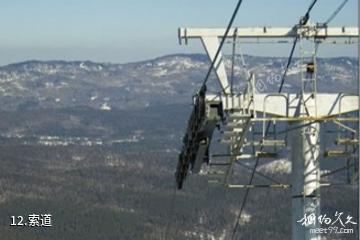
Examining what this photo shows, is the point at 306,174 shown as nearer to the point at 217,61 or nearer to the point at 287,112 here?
the point at 287,112

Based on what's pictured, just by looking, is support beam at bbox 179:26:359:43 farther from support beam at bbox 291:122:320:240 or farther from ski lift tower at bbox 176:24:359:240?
support beam at bbox 291:122:320:240

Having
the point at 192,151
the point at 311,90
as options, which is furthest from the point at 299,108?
the point at 192,151

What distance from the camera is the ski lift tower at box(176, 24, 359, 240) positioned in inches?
590

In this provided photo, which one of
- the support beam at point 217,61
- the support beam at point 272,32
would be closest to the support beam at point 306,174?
the support beam at point 217,61

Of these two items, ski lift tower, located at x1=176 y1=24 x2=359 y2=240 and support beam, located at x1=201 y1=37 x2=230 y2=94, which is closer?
ski lift tower, located at x1=176 y1=24 x2=359 y2=240

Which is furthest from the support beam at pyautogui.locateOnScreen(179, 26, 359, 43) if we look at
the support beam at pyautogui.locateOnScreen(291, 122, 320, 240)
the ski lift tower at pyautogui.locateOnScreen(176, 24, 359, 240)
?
the support beam at pyautogui.locateOnScreen(291, 122, 320, 240)

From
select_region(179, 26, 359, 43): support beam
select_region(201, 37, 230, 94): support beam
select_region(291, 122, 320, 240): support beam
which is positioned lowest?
select_region(291, 122, 320, 240): support beam

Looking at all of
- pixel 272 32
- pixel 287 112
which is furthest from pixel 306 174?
pixel 272 32

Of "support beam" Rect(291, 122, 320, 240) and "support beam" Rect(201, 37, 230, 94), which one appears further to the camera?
"support beam" Rect(201, 37, 230, 94)

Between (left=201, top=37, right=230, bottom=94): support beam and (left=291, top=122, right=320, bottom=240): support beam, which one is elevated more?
(left=201, top=37, right=230, bottom=94): support beam

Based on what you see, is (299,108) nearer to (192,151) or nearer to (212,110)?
(212,110)

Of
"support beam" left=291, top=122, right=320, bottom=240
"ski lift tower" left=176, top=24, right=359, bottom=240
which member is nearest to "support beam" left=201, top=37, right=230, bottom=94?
"ski lift tower" left=176, top=24, right=359, bottom=240

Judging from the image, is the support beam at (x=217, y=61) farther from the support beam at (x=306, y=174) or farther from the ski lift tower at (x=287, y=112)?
the support beam at (x=306, y=174)

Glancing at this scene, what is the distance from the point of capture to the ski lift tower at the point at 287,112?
14992mm
